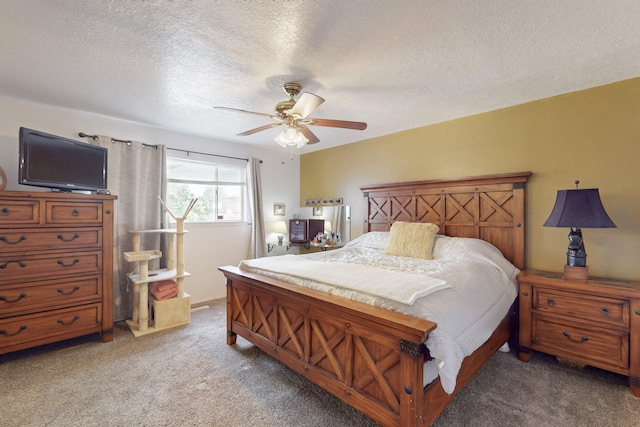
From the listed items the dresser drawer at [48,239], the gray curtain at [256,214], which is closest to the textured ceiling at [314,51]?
the dresser drawer at [48,239]

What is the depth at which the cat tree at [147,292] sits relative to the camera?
3096mm

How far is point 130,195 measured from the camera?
351cm

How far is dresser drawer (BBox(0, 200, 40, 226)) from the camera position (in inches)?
93.5

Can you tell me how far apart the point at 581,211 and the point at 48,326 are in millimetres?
4706

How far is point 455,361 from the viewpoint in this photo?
1.43 metres

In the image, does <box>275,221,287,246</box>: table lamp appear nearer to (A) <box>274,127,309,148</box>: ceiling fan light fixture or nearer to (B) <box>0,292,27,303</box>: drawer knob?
(A) <box>274,127,309,148</box>: ceiling fan light fixture

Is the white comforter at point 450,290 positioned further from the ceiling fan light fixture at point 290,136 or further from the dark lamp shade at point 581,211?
the ceiling fan light fixture at point 290,136

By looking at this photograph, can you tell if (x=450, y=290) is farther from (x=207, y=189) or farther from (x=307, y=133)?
(x=207, y=189)

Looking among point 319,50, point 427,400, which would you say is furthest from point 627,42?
point 427,400

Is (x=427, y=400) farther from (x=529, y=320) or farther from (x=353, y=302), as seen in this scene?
(x=529, y=320)

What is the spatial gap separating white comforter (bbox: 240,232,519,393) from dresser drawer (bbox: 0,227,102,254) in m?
1.55

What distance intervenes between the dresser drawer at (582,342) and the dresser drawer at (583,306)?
0.24 feet

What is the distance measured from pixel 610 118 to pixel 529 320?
1930mm

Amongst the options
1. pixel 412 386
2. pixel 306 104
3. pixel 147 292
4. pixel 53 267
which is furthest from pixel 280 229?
pixel 412 386
